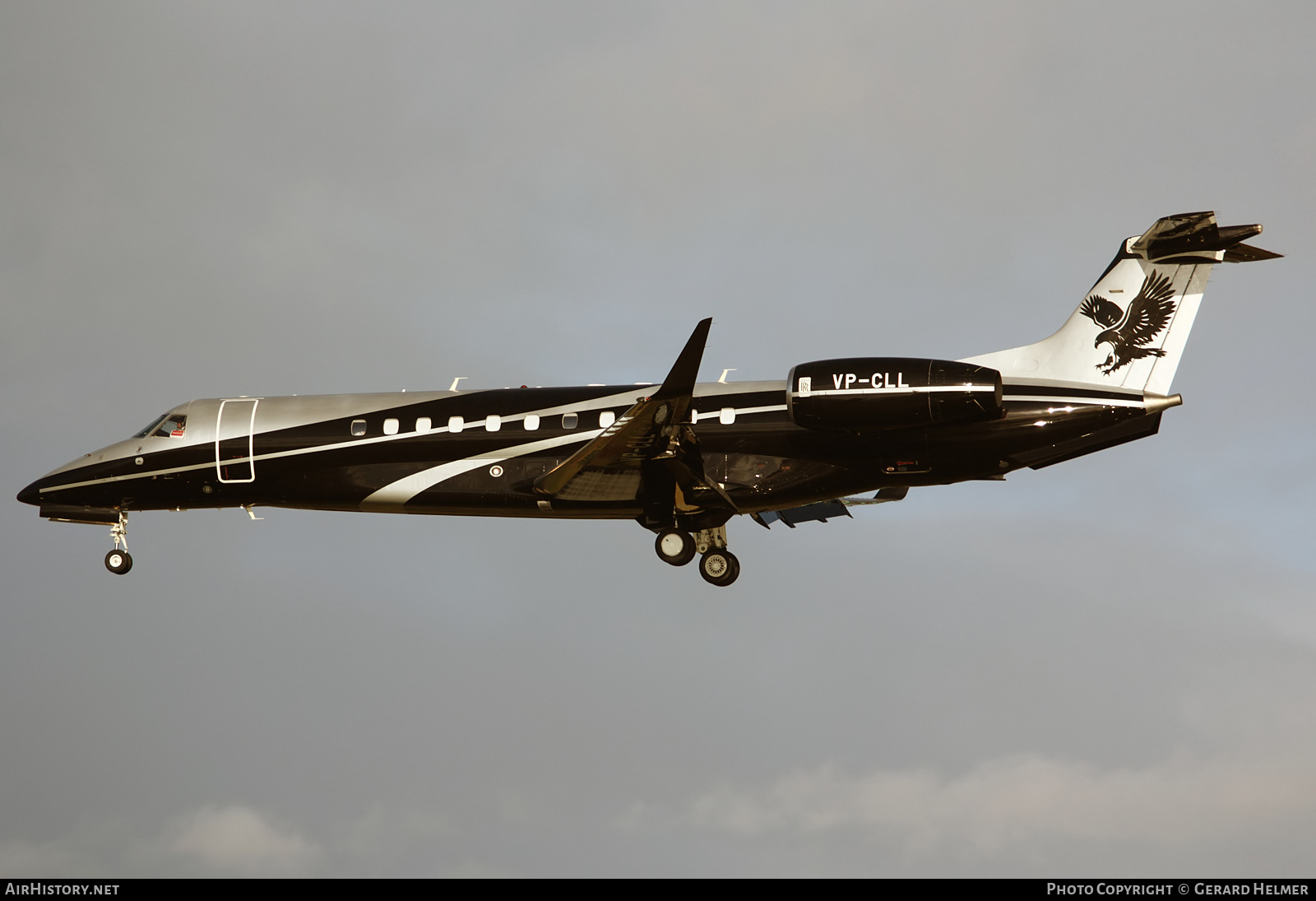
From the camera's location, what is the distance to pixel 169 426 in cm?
2652

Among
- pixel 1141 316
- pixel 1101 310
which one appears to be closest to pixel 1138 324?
pixel 1141 316

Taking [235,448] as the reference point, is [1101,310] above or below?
below

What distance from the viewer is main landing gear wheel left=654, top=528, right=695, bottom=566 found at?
23859 millimetres

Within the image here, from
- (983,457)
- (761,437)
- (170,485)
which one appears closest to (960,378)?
(983,457)

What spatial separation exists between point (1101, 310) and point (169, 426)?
1615 centimetres

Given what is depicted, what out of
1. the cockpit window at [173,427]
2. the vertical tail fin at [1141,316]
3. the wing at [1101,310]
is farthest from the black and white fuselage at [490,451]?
the wing at [1101,310]

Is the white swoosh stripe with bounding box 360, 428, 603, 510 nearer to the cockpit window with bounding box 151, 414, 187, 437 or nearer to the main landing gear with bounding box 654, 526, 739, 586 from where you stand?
the main landing gear with bounding box 654, 526, 739, 586

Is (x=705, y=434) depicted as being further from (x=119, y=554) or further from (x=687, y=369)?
(x=119, y=554)

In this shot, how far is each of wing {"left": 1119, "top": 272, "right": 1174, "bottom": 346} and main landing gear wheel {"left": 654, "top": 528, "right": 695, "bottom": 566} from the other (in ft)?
24.6

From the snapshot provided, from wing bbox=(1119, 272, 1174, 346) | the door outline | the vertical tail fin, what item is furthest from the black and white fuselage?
wing bbox=(1119, 272, 1174, 346)

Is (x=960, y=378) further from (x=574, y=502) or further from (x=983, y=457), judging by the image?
(x=574, y=502)

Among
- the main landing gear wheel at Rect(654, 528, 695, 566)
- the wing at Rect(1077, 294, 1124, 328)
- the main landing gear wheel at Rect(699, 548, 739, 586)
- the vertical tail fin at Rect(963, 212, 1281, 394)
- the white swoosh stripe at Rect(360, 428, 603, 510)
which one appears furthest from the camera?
the main landing gear wheel at Rect(699, 548, 739, 586)

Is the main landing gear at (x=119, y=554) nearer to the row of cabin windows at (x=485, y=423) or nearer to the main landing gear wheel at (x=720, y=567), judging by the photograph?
the row of cabin windows at (x=485, y=423)

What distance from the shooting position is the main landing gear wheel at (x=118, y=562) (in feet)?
87.5
